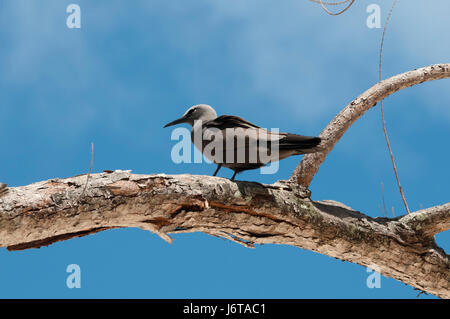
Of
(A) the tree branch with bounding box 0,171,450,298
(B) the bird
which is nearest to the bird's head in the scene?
(B) the bird

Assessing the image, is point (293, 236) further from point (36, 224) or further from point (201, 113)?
point (36, 224)

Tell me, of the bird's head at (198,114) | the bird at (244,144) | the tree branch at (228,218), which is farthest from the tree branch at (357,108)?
the bird's head at (198,114)

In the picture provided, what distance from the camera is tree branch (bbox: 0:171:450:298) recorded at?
2.66m

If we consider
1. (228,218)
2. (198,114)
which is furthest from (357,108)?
(228,218)

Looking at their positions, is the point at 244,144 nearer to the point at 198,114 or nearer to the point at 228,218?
the point at 228,218

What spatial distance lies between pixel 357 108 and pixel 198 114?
4.80ft

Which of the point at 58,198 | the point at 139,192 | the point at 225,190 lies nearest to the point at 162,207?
the point at 139,192

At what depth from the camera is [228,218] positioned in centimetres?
303

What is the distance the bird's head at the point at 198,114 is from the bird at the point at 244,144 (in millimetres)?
326

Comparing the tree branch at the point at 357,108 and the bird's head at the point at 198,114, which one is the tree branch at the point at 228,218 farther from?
the bird's head at the point at 198,114

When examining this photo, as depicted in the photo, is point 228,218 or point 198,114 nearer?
point 228,218

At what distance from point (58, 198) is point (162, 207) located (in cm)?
61

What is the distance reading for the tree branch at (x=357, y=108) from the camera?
148 inches

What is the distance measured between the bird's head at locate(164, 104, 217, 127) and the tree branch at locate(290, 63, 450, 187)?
0.83 meters
